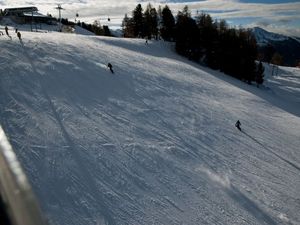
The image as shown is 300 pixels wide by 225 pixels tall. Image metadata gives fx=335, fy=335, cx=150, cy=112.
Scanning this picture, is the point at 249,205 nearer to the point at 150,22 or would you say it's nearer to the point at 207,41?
the point at 207,41

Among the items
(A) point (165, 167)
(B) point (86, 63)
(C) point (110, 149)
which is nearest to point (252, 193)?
(A) point (165, 167)

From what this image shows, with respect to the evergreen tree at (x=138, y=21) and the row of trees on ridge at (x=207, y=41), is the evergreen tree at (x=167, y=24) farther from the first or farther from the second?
the evergreen tree at (x=138, y=21)

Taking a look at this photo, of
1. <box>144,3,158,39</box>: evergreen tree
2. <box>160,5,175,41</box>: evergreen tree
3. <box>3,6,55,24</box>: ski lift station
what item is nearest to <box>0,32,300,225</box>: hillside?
<box>160,5,175,41</box>: evergreen tree

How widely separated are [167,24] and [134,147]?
170ft

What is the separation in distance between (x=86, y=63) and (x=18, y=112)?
562 inches

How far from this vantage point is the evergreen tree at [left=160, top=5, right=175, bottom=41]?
213ft

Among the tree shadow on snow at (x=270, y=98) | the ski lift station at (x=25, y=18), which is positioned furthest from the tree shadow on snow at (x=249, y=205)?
the ski lift station at (x=25, y=18)

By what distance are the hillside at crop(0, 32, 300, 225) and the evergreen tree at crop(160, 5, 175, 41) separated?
35617 millimetres

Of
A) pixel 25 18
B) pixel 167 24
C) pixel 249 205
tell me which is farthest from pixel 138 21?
pixel 249 205

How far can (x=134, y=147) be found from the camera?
56.7 ft

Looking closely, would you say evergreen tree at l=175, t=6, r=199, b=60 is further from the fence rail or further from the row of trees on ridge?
the fence rail

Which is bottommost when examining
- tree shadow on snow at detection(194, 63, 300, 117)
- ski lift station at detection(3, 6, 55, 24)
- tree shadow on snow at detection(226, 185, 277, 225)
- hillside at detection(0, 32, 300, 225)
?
tree shadow on snow at detection(194, 63, 300, 117)

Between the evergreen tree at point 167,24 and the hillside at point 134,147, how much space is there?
3562 centimetres

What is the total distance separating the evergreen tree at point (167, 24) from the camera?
213 ft
